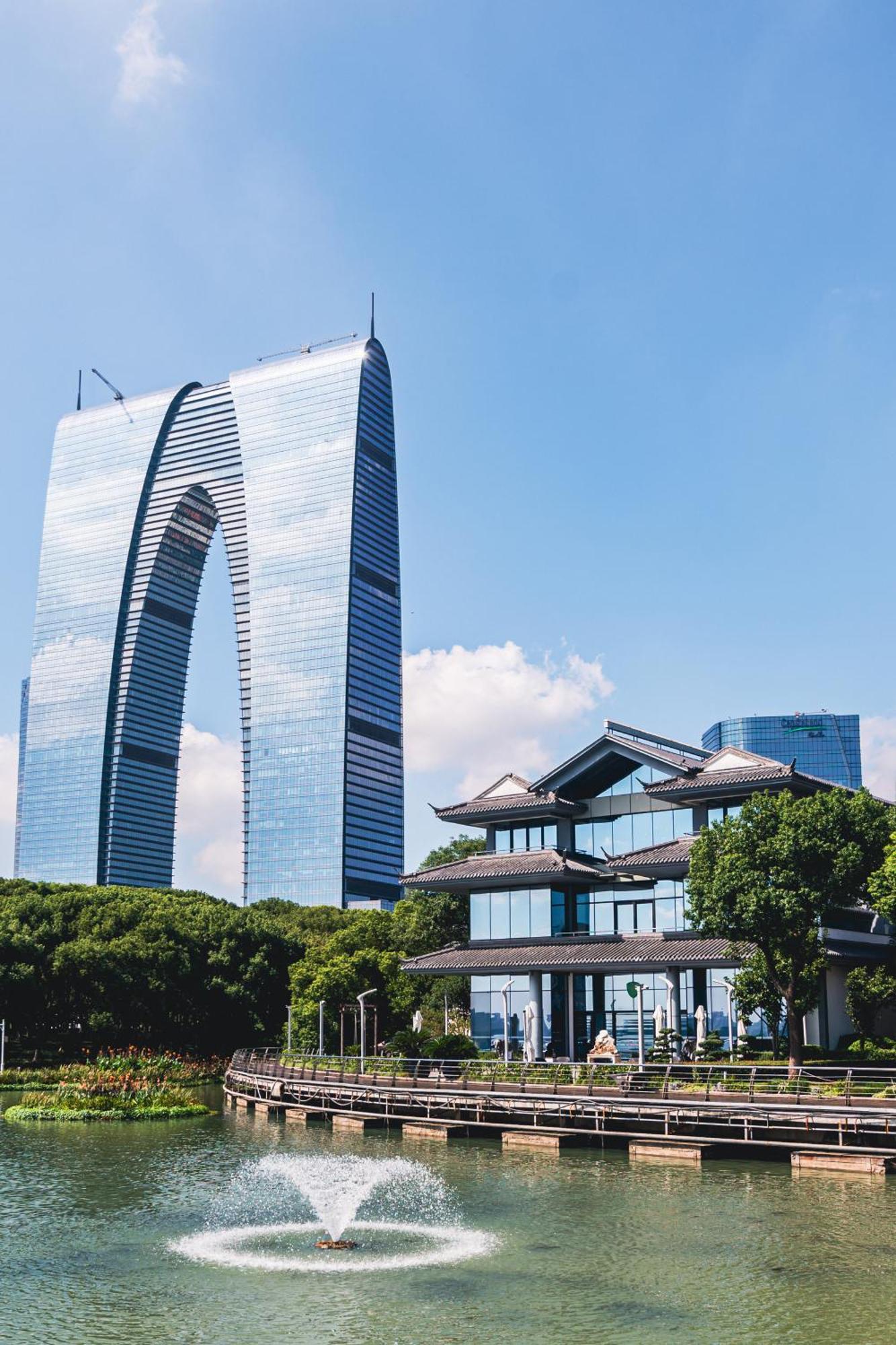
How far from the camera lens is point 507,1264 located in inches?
958

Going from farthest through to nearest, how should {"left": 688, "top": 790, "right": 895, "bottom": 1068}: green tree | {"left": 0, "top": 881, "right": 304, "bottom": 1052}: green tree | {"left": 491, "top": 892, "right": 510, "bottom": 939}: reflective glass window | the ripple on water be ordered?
{"left": 0, "top": 881, "right": 304, "bottom": 1052}: green tree, {"left": 491, "top": 892, "right": 510, "bottom": 939}: reflective glass window, {"left": 688, "top": 790, "right": 895, "bottom": 1068}: green tree, the ripple on water

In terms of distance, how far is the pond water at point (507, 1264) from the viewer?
20094 millimetres

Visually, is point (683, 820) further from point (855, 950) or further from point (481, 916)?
point (481, 916)

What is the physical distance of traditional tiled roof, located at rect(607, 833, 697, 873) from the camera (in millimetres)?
54344

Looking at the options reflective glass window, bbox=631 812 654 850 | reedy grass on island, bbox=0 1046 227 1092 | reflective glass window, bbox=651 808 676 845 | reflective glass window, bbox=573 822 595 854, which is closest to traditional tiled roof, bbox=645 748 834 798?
reflective glass window, bbox=651 808 676 845

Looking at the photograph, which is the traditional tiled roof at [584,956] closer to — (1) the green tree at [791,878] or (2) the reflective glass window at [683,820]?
(1) the green tree at [791,878]

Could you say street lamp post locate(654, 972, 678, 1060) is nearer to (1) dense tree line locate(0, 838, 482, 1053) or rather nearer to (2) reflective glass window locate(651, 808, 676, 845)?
(2) reflective glass window locate(651, 808, 676, 845)

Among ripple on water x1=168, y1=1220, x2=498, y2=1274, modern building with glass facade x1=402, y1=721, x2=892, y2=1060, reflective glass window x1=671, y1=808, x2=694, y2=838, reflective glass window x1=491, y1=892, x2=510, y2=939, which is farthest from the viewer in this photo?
reflective glass window x1=491, y1=892, x2=510, y2=939

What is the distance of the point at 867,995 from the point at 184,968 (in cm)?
4751

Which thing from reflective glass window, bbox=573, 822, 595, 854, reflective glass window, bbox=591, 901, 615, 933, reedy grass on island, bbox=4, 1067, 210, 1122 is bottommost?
reedy grass on island, bbox=4, 1067, 210, 1122

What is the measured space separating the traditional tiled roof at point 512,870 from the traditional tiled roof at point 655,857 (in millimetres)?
2736

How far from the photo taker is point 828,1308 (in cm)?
2091

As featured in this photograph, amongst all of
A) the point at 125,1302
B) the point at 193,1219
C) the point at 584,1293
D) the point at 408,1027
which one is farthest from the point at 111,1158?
the point at 408,1027

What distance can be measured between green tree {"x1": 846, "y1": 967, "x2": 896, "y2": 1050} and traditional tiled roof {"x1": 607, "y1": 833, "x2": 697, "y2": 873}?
8627mm
